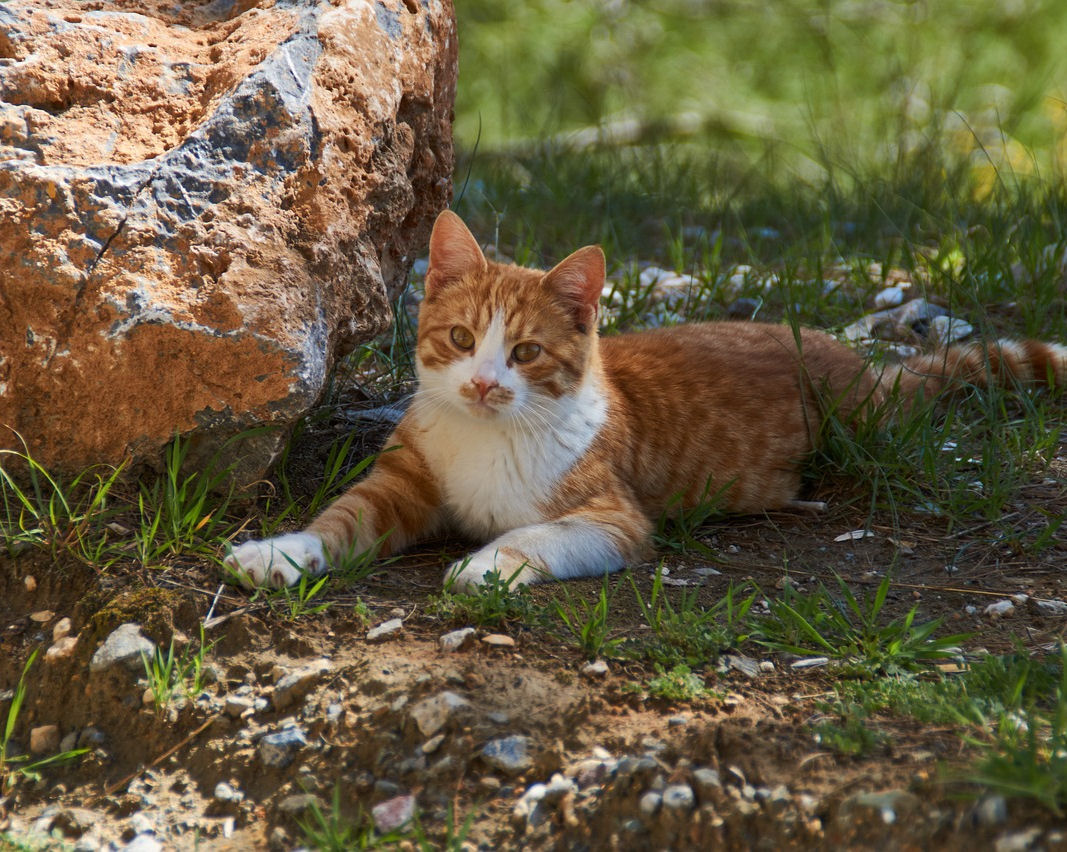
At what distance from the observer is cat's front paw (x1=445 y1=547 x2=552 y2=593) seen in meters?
3.02

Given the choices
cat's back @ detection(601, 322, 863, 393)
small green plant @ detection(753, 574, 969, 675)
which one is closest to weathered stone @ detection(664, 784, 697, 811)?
small green plant @ detection(753, 574, 969, 675)

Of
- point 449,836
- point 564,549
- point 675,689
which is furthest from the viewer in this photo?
point 564,549

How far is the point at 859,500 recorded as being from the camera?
151 inches

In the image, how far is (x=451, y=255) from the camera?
11.9 feet

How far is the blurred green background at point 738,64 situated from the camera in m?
8.87

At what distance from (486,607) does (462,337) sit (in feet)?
3.36

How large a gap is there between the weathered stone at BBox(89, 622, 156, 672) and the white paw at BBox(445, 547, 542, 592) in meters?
0.83

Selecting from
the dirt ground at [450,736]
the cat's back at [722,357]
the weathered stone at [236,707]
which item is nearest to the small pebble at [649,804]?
the dirt ground at [450,736]

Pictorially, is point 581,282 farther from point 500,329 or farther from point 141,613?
point 141,613

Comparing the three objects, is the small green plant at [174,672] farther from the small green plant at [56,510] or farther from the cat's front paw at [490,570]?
the cat's front paw at [490,570]

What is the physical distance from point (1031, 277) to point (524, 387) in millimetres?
2945

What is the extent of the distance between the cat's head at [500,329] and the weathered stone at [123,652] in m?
1.20

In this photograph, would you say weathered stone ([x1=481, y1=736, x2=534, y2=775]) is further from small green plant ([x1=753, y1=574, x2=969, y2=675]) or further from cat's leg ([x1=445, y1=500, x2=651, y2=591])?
small green plant ([x1=753, y1=574, x2=969, y2=675])

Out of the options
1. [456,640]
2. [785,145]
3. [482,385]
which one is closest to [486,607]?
[456,640]
